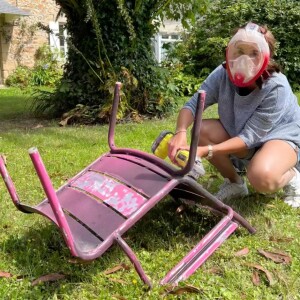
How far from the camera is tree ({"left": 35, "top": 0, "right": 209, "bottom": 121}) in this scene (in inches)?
245

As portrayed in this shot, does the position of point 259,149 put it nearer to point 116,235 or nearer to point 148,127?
point 116,235

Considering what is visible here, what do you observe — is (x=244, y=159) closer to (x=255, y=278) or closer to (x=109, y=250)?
(x=255, y=278)

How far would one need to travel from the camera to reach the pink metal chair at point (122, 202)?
6.40 ft

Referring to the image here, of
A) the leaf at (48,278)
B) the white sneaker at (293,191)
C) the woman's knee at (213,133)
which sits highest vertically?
the woman's knee at (213,133)

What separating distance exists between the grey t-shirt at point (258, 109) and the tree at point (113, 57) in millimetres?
3334

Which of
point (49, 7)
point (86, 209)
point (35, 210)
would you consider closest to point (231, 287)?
point (86, 209)

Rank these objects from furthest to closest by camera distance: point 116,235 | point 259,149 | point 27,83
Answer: point 27,83
point 259,149
point 116,235

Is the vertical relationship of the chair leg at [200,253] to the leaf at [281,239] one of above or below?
above

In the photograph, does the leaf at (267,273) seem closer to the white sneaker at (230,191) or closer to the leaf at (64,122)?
the white sneaker at (230,191)

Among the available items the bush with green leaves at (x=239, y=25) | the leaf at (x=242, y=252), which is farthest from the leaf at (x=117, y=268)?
the bush with green leaves at (x=239, y=25)

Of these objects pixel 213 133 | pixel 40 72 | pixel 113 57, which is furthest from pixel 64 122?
pixel 40 72

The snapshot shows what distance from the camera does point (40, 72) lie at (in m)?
13.8

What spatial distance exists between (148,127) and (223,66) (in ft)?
10.4

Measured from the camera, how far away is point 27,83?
13.6m
